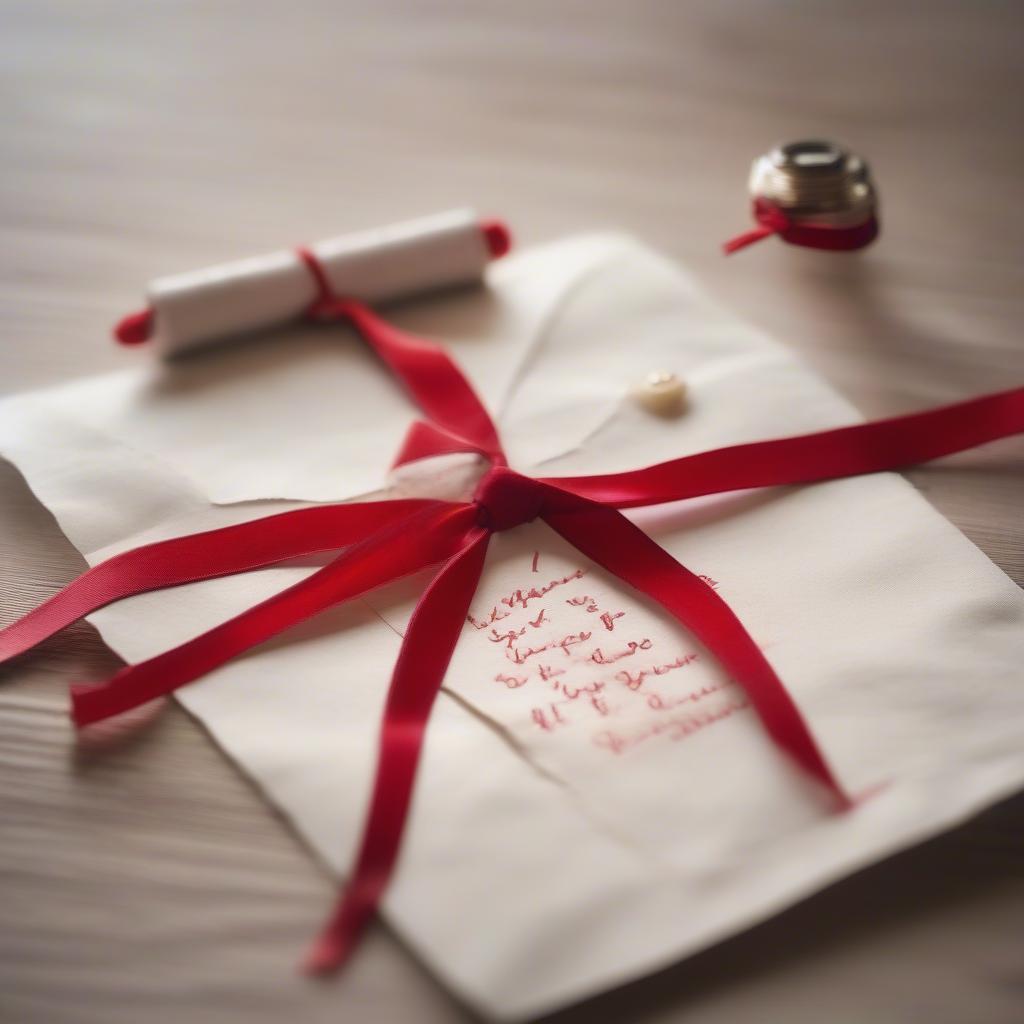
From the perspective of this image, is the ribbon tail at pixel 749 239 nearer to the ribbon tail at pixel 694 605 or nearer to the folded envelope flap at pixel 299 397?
the folded envelope flap at pixel 299 397

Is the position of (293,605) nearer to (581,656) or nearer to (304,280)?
(581,656)

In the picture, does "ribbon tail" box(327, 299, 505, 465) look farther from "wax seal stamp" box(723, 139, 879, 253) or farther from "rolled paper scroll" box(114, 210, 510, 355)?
"wax seal stamp" box(723, 139, 879, 253)

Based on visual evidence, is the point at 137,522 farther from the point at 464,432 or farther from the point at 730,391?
the point at 730,391

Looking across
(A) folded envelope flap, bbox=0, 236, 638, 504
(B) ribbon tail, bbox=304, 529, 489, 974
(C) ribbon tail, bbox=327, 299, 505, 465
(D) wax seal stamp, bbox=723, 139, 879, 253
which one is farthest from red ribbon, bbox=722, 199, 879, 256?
(B) ribbon tail, bbox=304, 529, 489, 974

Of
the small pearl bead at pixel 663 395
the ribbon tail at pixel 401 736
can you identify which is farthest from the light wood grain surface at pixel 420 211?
the small pearl bead at pixel 663 395

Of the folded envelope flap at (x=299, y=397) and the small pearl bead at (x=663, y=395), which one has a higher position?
the folded envelope flap at (x=299, y=397)

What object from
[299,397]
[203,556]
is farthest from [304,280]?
[203,556]

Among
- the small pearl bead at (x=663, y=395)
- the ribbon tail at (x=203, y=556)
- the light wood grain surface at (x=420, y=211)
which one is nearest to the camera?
the light wood grain surface at (x=420, y=211)
